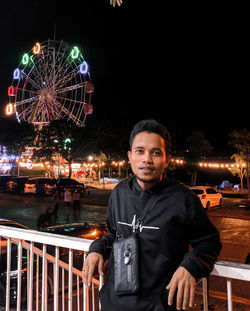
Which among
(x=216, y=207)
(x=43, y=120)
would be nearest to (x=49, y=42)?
(x=43, y=120)

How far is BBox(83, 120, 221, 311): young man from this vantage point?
159 centimetres

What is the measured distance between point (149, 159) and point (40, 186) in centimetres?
2477

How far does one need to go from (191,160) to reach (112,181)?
35.7 feet

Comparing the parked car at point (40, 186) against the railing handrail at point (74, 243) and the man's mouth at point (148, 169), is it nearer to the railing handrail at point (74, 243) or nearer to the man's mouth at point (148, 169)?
the railing handrail at point (74, 243)

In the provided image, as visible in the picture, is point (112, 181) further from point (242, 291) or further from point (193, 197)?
point (193, 197)

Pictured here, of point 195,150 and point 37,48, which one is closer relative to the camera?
point 37,48

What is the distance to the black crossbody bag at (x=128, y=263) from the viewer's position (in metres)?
1.67

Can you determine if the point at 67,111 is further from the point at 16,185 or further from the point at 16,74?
the point at 16,185

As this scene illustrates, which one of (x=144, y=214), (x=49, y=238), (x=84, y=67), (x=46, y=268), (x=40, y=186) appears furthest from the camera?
(x=84, y=67)

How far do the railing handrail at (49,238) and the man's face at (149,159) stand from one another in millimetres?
822

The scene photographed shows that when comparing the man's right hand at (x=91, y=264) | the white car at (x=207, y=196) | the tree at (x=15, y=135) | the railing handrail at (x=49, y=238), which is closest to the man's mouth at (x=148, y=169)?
the man's right hand at (x=91, y=264)

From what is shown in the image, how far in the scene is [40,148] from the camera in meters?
37.8

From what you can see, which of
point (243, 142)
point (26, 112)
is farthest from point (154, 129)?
point (26, 112)

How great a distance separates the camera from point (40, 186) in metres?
25.4
